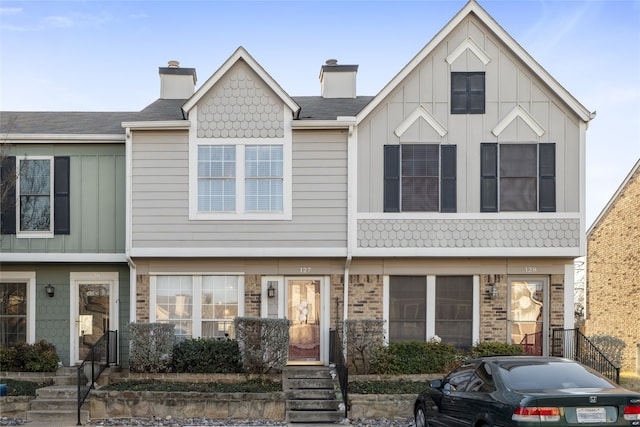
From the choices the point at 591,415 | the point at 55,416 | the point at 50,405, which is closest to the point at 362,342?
the point at 55,416

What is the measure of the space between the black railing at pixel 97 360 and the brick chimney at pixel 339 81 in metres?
8.50

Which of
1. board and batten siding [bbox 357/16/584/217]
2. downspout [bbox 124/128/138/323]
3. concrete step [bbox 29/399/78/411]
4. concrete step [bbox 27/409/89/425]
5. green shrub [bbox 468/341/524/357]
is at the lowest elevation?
concrete step [bbox 27/409/89/425]

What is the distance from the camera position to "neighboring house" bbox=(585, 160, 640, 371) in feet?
68.4

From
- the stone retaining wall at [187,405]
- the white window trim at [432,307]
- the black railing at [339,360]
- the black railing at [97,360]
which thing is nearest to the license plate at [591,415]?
the black railing at [339,360]

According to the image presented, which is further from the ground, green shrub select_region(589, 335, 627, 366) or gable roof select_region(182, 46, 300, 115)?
gable roof select_region(182, 46, 300, 115)

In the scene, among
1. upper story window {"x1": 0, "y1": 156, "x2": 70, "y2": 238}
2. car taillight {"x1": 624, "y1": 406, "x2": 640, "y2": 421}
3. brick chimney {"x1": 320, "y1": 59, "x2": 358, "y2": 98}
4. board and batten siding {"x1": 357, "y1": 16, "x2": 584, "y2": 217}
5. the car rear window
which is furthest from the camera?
brick chimney {"x1": 320, "y1": 59, "x2": 358, "y2": 98}

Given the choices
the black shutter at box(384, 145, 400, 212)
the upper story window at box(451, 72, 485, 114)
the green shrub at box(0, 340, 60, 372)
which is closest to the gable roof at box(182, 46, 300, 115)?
the black shutter at box(384, 145, 400, 212)

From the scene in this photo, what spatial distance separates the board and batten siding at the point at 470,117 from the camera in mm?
15195

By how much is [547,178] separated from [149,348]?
9.50 metres

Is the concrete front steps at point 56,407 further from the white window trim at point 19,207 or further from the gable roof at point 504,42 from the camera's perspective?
the gable roof at point 504,42

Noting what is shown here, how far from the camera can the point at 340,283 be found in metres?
15.5

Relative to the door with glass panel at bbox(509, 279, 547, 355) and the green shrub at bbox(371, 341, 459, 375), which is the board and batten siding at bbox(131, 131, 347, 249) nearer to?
the green shrub at bbox(371, 341, 459, 375)

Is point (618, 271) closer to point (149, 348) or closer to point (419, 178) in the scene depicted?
point (419, 178)

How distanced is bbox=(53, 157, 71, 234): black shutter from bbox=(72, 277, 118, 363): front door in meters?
1.36
